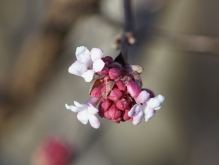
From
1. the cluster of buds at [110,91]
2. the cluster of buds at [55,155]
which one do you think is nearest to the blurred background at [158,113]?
the cluster of buds at [55,155]

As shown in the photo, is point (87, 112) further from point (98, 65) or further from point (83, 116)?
point (98, 65)

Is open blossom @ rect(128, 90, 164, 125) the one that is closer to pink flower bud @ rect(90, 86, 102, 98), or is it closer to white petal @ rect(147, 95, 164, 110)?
white petal @ rect(147, 95, 164, 110)

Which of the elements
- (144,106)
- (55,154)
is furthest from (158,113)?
(144,106)

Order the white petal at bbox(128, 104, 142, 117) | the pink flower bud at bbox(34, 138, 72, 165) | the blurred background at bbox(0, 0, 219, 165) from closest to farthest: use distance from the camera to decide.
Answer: the white petal at bbox(128, 104, 142, 117), the pink flower bud at bbox(34, 138, 72, 165), the blurred background at bbox(0, 0, 219, 165)

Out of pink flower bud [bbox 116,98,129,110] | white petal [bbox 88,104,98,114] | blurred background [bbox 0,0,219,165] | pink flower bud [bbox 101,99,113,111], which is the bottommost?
white petal [bbox 88,104,98,114]

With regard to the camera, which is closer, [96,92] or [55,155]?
[96,92]

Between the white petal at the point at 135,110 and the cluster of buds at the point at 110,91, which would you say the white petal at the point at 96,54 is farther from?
the white petal at the point at 135,110

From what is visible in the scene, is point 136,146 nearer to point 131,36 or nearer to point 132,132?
point 132,132

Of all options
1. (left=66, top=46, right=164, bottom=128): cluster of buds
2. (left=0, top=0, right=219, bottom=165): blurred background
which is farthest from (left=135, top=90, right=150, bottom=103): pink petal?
(left=0, top=0, right=219, bottom=165): blurred background
